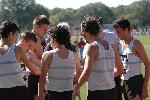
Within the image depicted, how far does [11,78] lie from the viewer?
6555 mm

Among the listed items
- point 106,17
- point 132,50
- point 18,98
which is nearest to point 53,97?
point 18,98

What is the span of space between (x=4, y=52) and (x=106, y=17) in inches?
5829

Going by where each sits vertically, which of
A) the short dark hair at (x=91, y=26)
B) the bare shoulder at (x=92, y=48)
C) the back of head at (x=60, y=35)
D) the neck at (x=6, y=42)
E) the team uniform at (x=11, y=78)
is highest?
the short dark hair at (x=91, y=26)

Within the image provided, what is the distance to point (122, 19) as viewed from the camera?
302 inches

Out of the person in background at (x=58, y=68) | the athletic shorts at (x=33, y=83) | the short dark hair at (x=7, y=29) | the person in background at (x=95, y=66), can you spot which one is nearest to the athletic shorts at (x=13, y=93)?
the person in background at (x=58, y=68)

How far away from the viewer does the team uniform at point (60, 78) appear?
20.7 feet

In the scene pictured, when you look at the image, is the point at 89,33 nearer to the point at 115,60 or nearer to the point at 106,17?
the point at 115,60

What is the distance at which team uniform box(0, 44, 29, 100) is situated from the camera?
6.48m

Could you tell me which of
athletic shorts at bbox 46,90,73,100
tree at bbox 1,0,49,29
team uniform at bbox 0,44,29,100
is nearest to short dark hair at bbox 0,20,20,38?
team uniform at bbox 0,44,29,100

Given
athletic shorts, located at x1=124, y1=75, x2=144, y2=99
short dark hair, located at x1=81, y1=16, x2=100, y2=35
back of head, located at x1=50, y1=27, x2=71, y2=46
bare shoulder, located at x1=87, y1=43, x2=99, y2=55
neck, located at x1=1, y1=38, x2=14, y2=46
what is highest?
short dark hair, located at x1=81, y1=16, x2=100, y2=35

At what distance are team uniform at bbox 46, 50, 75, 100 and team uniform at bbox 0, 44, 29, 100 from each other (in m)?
0.45

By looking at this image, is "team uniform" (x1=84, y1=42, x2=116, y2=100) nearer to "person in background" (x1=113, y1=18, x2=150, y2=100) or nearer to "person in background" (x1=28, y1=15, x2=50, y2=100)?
"person in background" (x1=113, y1=18, x2=150, y2=100)

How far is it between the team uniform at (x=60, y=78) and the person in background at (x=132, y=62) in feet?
4.78

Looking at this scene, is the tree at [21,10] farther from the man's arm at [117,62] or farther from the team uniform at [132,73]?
the man's arm at [117,62]
